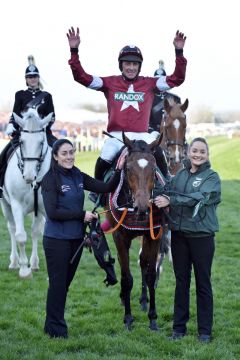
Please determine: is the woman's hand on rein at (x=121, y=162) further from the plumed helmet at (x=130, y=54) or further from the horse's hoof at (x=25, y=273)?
the horse's hoof at (x=25, y=273)

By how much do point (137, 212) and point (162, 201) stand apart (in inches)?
11.7

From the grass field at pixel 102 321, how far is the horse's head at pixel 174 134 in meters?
1.85

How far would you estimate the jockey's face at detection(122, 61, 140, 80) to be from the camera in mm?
6934

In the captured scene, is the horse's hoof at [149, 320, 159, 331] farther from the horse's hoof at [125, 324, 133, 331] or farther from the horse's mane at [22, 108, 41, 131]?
the horse's mane at [22, 108, 41, 131]

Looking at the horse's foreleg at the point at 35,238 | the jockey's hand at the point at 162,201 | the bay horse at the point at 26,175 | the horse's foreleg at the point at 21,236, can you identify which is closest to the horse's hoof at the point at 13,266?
the bay horse at the point at 26,175

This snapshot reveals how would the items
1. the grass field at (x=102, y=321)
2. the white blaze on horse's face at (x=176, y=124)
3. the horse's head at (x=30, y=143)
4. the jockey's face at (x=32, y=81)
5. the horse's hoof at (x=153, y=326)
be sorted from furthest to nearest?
the jockey's face at (x=32, y=81)
the white blaze on horse's face at (x=176, y=124)
the horse's head at (x=30, y=143)
the horse's hoof at (x=153, y=326)
the grass field at (x=102, y=321)

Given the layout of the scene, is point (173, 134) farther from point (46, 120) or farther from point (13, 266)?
point (13, 266)

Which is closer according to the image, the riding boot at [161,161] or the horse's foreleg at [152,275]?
the horse's foreleg at [152,275]

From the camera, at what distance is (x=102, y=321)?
22.4 ft

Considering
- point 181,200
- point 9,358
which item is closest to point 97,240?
point 181,200

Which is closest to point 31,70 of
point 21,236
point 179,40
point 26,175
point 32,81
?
point 32,81

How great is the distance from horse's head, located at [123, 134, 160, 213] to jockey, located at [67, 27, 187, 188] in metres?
0.77

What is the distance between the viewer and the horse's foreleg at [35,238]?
9828 mm

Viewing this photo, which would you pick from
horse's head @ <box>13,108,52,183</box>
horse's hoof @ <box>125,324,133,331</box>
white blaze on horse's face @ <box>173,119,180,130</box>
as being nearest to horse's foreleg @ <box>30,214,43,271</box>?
horse's head @ <box>13,108,52,183</box>
